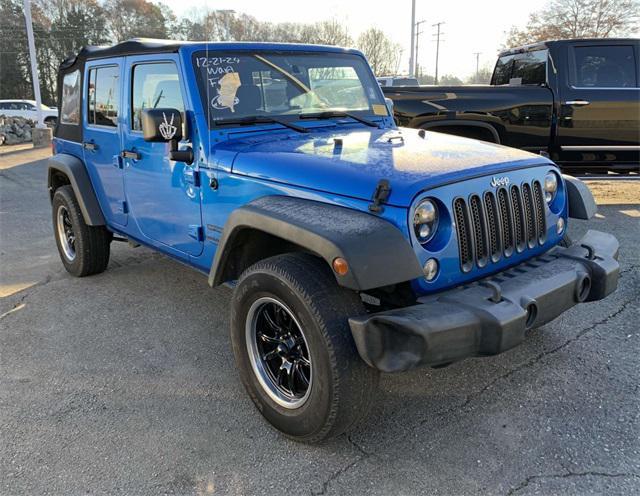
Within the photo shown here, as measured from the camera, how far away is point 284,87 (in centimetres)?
356

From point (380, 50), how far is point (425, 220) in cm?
3851

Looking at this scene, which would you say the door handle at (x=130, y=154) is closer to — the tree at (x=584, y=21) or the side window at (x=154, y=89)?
the side window at (x=154, y=89)

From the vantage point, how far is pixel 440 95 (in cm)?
670

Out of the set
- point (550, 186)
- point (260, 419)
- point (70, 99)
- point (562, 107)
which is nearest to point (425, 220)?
point (550, 186)

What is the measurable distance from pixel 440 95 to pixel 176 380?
16.1 feet

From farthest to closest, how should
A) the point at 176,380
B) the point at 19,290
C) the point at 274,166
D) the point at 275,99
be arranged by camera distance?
the point at 19,290
the point at 275,99
the point at 176,380
the point at 274,166

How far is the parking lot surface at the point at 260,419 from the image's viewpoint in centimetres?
240

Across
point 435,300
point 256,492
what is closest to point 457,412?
point 435,300

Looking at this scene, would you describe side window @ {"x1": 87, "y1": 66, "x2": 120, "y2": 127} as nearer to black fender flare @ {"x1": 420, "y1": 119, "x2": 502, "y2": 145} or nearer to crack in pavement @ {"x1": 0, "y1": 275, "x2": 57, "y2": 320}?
crack in pavement @ {"x1": 0, "y1": 275, "x2": 57, "y2": 320}

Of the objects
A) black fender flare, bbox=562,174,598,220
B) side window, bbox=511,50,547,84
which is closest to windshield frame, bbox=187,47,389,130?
black fender flare, bbox=562,174,598,220

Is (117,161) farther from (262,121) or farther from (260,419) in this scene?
(260,419)

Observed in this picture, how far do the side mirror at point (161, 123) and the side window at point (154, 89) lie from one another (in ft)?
0.82

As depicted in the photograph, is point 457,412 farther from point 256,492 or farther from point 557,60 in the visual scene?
point 557,60

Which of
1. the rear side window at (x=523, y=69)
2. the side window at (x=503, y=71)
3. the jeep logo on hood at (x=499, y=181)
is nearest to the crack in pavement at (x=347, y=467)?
the jeep logo on hood at (x=499, y=181)
